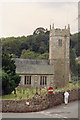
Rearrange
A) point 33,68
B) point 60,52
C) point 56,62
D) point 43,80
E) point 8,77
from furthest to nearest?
point 60,52
point 56,62
point 33,68
point 43,80
point 8,77

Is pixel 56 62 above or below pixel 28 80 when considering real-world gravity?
above

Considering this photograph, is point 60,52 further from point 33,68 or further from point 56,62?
point 33,68

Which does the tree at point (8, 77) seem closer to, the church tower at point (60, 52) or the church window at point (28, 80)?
the church window at point (28, 80)

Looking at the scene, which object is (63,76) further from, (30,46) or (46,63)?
(30,46)

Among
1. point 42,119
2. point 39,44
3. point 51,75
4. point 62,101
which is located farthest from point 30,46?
point 42,119

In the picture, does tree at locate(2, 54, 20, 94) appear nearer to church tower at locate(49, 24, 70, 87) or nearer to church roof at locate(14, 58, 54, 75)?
church roof at locate(14, 58, 54, 75)

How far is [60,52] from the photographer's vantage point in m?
33.1

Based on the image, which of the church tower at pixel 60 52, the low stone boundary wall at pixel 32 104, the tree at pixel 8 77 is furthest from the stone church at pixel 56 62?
the low stone boundary wall at pixel 32 104

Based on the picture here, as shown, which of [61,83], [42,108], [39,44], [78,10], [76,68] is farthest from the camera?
[39,44]

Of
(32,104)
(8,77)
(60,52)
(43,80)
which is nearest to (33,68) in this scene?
(43,80)

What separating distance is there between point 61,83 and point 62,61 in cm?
334

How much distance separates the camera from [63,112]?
11656 mm

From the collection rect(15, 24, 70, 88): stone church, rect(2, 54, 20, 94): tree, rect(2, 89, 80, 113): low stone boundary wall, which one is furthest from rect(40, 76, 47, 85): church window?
rect(2, 89, 80, 113): low stone boundary wall

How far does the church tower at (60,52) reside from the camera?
32.6 metres
